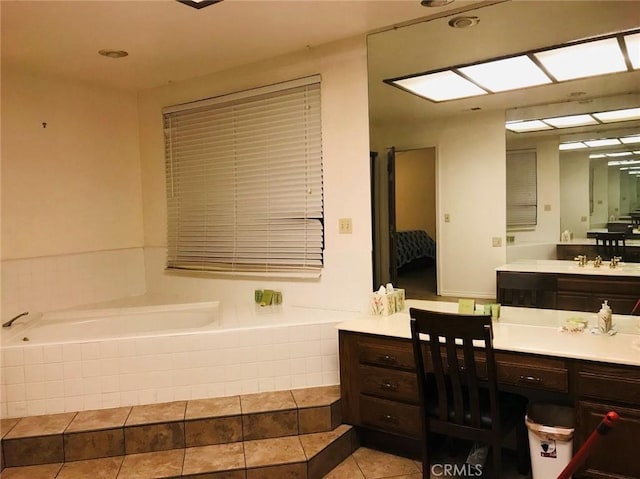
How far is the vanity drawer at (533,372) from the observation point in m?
2.14

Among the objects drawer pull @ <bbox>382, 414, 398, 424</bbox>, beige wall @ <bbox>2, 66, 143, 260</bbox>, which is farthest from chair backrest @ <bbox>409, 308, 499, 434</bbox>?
beige wall @ <bbox>2, 66, 143, 260</bbox>

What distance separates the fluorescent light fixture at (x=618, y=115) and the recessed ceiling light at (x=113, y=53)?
3014 millimetres

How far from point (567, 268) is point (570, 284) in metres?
0.09

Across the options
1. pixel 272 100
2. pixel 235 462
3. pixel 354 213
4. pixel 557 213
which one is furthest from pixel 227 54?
pixel 235 462

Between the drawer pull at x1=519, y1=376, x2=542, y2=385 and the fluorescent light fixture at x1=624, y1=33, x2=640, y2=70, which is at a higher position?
the fluorescent light fixture at x1=624, y1=33, x2=640, y2=70

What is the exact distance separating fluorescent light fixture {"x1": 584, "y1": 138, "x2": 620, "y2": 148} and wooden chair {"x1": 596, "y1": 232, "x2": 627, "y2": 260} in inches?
18.5

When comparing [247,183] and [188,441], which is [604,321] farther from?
[247,183]

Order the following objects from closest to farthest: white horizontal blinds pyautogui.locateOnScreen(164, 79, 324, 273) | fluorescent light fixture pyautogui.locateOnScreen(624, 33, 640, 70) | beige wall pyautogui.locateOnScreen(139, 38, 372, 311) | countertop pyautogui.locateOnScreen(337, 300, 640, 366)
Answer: countertop pyautogui.locateOnScreen(337, 300, 640, 366), fluorescent light fixture pyautogui.locateOnScreen(624, 33, 640, 70), beige wall pyautogui.locateOnScreen(139, 38, 372, 311), white horizontal blinds pyautogui.locateOnScreen(164, 79, 324, 273)

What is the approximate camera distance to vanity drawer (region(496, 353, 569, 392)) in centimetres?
214

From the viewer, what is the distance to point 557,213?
2645 mm

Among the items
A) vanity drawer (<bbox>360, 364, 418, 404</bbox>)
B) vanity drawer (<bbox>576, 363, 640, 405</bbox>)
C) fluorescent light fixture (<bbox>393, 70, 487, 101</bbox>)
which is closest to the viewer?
vanity drawer (<bbox>576, 363, 640, 405</bbox>)

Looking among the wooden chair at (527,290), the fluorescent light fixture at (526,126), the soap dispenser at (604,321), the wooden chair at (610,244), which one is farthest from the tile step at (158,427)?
the fluorescent light fixture at (526,126)

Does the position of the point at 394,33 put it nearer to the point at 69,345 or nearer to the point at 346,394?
the point at 346,394

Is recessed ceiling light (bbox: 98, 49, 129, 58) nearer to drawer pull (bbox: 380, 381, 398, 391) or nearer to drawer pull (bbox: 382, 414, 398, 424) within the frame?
drawer pull (bbox: 380, 381, 398, 391)
